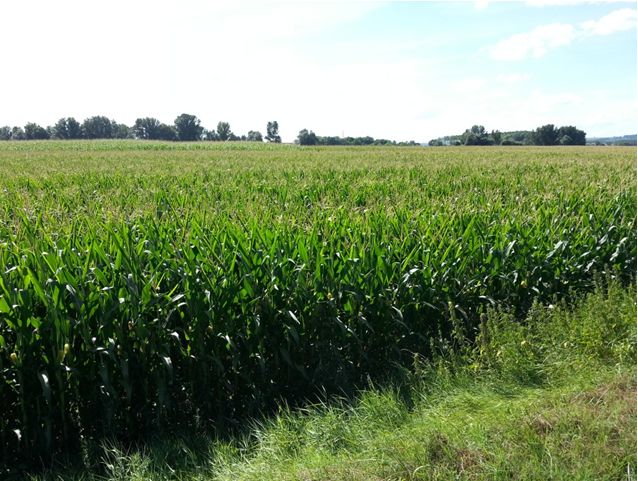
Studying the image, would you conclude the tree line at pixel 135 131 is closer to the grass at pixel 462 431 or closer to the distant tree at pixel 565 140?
the distant tree at pixel 565 140

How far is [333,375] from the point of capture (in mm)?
5105

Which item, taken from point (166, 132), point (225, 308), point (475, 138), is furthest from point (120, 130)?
point (225, 308)

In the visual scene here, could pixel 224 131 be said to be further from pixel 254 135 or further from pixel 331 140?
pixel 331 140

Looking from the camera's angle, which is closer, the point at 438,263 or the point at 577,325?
the point at 577,325

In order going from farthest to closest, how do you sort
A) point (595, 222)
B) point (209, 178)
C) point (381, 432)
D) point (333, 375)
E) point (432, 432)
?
1. point (209, 178)
2. point (595, 222)
3. point (333, 375)
4. point (381, 432)
5. point (432, 432)

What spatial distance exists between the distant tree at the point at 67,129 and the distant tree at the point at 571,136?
339 feet

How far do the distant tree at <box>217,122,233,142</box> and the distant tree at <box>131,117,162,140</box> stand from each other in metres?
13.6

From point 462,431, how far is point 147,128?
131837mm

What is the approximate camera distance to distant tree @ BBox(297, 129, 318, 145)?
306ft

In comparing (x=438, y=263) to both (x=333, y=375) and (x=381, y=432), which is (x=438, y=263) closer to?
(x=333, y=375)

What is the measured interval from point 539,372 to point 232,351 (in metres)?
2.70

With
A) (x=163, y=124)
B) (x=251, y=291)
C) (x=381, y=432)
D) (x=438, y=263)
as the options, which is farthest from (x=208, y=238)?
(x=163, y=124)

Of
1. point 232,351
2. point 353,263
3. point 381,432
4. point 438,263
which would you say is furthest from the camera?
point 438,263

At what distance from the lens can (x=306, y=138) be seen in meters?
94.4
